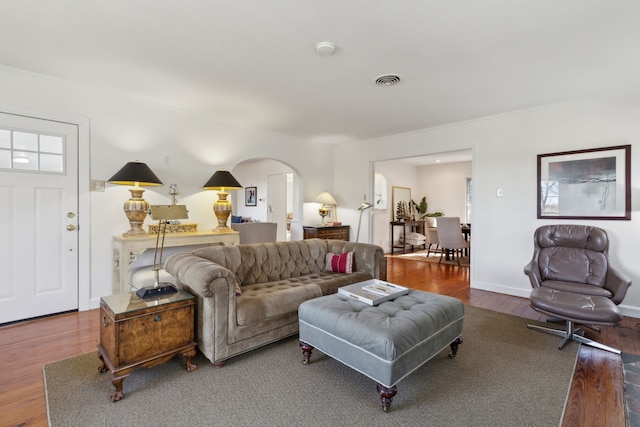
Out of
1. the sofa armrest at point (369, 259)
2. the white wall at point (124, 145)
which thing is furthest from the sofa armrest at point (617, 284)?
the white wall at point (124, 145)

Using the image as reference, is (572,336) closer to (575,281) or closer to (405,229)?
(575,281)

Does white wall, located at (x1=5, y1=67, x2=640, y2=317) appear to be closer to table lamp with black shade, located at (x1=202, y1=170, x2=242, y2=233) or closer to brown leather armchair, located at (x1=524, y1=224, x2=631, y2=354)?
table lamp with black shade, located at (x1=202, y1=170, x2=242, y2=233)

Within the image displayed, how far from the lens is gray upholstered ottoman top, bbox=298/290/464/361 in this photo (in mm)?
1780

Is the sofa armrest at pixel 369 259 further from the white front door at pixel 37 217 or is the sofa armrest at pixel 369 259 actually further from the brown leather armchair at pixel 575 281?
the white front door at pixel 37 217

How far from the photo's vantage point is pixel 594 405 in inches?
71.9

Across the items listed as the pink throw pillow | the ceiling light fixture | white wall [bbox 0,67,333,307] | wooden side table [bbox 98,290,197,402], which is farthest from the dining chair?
wooden side table [bbox 98,290,197,402]

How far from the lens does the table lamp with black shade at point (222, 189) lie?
3.99 m

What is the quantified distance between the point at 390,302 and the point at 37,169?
3.55 m

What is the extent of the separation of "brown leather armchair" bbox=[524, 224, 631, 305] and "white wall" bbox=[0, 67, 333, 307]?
13.0 ft

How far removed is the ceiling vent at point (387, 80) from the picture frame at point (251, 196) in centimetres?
620

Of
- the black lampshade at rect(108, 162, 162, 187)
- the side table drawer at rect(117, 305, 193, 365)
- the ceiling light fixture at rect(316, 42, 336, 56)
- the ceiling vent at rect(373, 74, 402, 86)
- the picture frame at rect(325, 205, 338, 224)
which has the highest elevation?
the ceiling vent at rect(373, 74, 402, 86)

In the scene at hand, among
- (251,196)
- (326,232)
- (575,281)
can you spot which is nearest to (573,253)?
(575,281)

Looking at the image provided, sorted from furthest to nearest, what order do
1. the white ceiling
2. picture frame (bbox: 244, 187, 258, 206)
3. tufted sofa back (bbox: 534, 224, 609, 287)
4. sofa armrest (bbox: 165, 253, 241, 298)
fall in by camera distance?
picture frame (bbox: 244, 187, 258, 206) < tufted sofa back (bbox: 534, 224, 609, 287) < sofa armrest (bbox: 165, 253, 241, 298) < the white ceiling

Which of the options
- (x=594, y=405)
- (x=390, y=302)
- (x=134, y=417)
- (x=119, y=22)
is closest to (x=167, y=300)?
(x=134, y=417)
